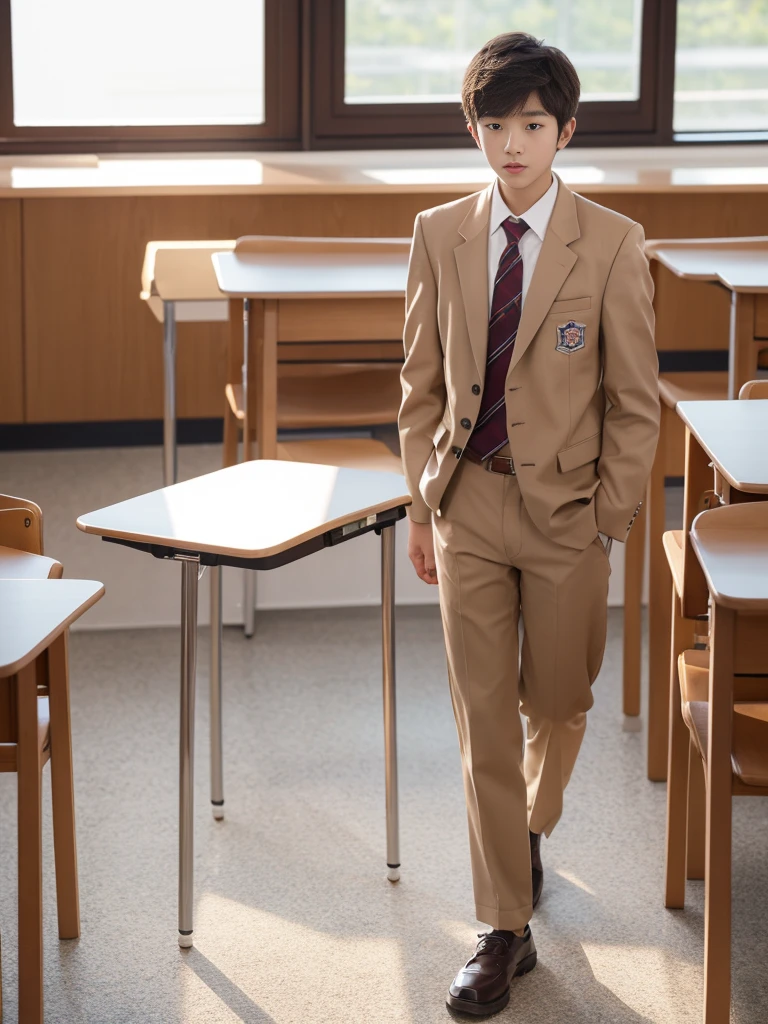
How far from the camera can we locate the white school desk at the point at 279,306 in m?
2.82

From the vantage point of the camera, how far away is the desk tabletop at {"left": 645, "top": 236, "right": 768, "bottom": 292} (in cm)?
276

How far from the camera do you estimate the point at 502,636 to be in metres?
1.95

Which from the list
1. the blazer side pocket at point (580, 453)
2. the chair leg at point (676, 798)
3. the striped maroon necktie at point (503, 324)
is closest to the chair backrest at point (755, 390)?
the chair leg at point (676, 798)

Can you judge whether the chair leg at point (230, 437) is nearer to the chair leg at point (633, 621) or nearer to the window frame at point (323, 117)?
the chair leg at point (633, 621)

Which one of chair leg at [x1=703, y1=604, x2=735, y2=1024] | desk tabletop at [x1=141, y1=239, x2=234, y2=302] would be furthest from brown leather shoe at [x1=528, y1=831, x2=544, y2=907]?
desk tabletop at [x1=141, y1=239, x2=234, y2=302]

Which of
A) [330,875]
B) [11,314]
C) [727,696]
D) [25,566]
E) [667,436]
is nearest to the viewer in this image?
[727,696]

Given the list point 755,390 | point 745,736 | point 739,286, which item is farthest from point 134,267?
point 745,736

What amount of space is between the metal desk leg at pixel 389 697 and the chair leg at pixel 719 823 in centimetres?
66

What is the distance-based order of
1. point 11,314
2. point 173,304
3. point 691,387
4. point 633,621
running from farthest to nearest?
point 11,314 < point 173,304 < point 691,387 < point 633,621

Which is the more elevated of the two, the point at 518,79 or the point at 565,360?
the point at 518,79

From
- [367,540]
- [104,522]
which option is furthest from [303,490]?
[367,540]

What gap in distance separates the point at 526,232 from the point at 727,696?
67cm

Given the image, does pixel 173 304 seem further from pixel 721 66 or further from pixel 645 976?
pixel 721 66

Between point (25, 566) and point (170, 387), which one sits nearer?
point (25, 566)
